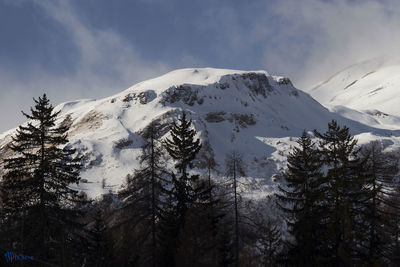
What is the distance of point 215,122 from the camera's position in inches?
3499

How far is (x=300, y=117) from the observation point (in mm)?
→ 110500

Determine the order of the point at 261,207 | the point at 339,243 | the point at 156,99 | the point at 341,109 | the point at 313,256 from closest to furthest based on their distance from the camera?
the point at 339,243 < the point at 313,256 < the point at 261,207 < the point at 156,99 < the point at 341,109

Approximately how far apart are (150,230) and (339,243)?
10.5m

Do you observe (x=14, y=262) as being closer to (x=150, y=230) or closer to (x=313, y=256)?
(x=150, y=230)

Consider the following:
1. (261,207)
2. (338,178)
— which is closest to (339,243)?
(338,178)

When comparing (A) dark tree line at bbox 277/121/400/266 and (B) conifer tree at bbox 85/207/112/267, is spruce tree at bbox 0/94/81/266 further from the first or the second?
(A) dark tree line at bbox 277/121/400/266

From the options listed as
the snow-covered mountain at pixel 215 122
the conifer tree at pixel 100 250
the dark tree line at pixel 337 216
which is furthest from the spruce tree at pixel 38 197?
the snow-covered mountain at pixel 215 122

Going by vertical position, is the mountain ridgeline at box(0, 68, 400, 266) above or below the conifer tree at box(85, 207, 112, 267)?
above

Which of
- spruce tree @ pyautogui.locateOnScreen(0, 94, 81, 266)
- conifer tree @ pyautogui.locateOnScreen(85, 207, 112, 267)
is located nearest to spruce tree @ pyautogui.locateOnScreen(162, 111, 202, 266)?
spruce tree @ pyautogui.locateOnScreen(0, 94, 81, 266)

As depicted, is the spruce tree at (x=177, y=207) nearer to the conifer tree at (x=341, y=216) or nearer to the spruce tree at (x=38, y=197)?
the spruce tree at (x=38, y=197)

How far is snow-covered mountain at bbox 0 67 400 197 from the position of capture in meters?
69.8

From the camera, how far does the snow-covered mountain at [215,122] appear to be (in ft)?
229

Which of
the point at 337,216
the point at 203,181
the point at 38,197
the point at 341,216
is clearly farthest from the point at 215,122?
the point at 341,216

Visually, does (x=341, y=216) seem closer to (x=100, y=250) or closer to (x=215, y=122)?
(x=100, y=250)
